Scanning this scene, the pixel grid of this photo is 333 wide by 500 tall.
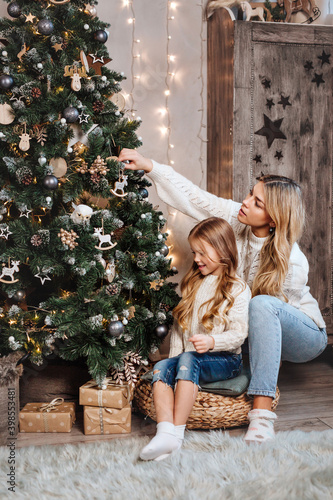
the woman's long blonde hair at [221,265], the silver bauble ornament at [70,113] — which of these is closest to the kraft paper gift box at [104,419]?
the woman's long blonde hair at [221,265]

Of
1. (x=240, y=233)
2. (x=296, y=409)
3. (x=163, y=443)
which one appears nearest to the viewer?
(x=163, y=443)

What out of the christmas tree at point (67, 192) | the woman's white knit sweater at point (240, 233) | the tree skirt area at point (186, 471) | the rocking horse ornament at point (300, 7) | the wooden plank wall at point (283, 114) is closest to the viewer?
the tree skirt area at point (186, 471)

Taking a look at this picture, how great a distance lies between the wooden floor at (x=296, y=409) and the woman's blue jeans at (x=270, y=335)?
25 cm

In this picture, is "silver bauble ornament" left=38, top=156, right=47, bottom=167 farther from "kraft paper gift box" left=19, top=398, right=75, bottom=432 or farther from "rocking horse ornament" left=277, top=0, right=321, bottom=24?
"rocking horse ornament" left=277, top=0, right=321, bottom=24

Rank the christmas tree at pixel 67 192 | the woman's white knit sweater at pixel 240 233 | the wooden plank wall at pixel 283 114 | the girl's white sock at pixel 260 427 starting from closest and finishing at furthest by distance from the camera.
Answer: the girl's white sock at pixel 260 427
the christmas tree at pixel 67 192
the woman's white knit sweater at pixel 240 233
the wooden plank wall at pixel 283 114

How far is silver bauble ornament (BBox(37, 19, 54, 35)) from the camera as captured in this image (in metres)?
1.67

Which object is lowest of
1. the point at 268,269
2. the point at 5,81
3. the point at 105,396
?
the point at 105,396

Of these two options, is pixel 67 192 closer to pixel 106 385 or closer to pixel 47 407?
pixel 106 385

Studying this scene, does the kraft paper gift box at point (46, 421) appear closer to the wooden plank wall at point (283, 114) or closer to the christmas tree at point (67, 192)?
the christmas tree at point (67, 192)

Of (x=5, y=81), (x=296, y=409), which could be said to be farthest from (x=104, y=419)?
(x=5, y=81)

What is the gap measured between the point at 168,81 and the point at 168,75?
1.3 inches

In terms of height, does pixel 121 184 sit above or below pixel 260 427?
above

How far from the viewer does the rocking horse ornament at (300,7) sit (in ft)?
8.41

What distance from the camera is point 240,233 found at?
2.13 m
